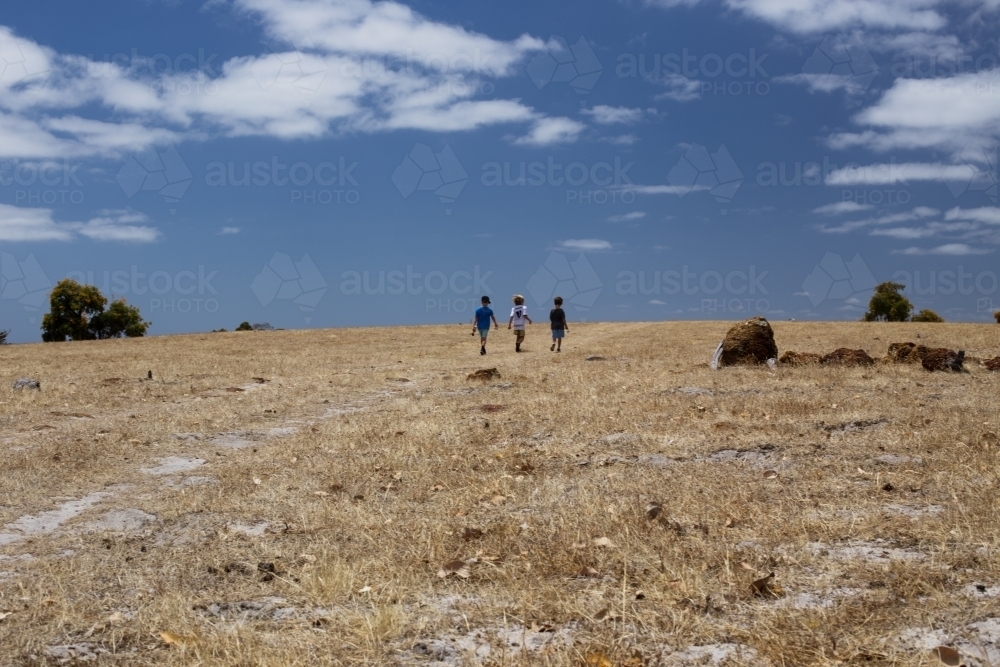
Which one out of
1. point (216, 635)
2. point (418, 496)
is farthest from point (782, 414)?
point (216, 635)

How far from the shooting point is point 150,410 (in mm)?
16109

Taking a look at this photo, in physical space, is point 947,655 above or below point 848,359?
below

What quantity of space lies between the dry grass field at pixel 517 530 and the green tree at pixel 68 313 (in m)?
50.4

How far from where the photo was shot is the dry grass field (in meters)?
4.77

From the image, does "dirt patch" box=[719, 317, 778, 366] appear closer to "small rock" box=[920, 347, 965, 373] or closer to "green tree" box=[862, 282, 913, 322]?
"small rock" box=[920, 347, 965, 373]

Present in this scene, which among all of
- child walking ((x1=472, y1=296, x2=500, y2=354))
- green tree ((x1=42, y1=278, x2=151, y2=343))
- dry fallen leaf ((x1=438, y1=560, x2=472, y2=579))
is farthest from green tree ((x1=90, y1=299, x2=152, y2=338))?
dry fallen leaf ((x1=438, y1=560, x2=472, y2=579))

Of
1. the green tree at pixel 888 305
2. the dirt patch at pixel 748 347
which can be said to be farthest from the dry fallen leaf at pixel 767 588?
the green tree at pixel 888 305

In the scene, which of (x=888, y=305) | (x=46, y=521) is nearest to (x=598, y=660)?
(x=46, y=521)

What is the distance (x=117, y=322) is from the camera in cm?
6259

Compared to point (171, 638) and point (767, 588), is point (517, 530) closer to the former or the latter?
point (767, 588)

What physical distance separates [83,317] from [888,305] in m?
78.1

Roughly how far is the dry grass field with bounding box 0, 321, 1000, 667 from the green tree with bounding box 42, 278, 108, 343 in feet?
165

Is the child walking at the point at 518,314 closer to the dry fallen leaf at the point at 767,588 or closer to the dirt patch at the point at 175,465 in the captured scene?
the dirt patch at the point at 175,465

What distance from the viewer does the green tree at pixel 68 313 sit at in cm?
5972
